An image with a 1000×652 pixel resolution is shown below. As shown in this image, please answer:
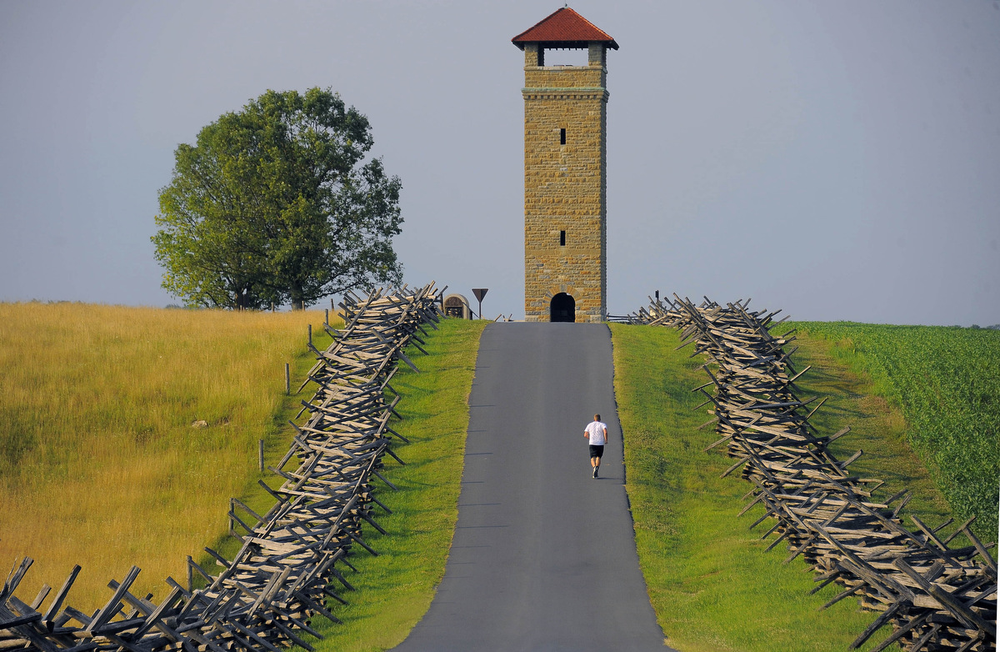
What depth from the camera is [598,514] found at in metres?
24.2

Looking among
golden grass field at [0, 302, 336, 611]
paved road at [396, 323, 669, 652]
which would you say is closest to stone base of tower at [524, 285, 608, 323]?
paved road at [396, 323, 669, 652]

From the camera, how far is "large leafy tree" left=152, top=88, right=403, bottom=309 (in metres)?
50.1

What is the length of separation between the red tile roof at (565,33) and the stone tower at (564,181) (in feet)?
0.22

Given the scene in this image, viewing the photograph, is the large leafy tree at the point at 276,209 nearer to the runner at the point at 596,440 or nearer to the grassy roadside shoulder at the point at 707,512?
the grassy roadside shoulder at the point at 707,512

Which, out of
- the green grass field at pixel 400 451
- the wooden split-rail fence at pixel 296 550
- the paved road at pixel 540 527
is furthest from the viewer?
the green grass field at pixel 400 451

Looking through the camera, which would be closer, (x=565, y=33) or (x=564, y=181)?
(x=564, y=181)

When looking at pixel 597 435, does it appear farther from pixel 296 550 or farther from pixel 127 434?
pixel 127 434

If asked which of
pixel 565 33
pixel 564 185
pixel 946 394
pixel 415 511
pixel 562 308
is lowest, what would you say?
pixel 415 511

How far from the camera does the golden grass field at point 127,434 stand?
79.9 feet

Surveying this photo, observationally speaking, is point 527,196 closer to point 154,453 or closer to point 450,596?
point 154,453

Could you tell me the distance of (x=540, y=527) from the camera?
76.3 feet

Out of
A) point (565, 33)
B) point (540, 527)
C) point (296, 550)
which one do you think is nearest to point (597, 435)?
point (540, 527)

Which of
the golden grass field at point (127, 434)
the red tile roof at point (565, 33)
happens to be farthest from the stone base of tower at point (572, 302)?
the golden grass field at point (127, 434)

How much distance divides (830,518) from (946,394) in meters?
15.7
